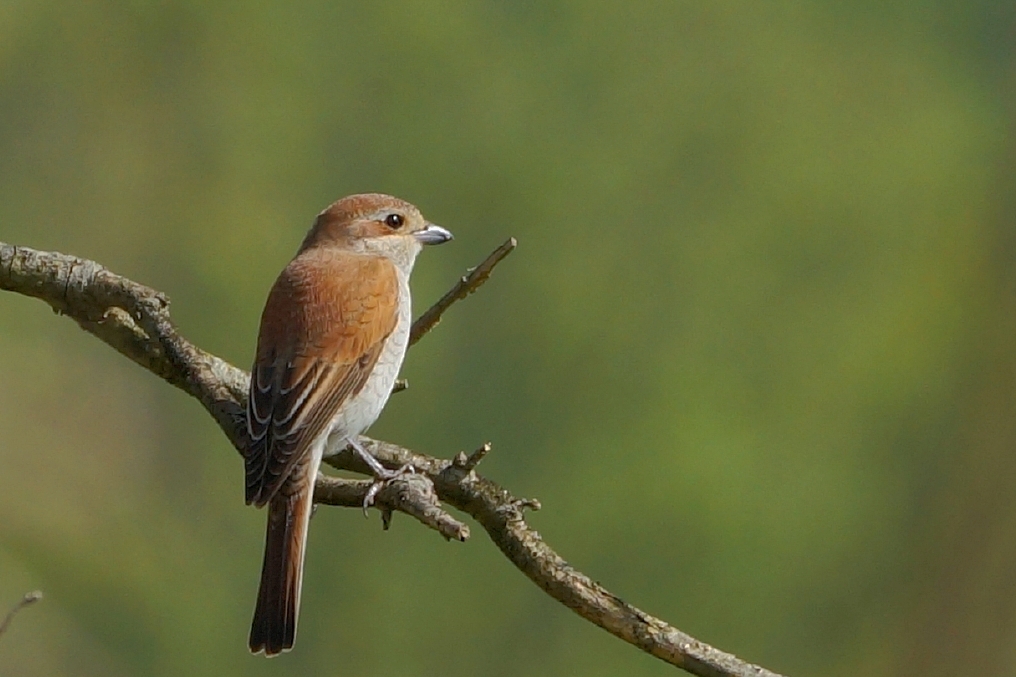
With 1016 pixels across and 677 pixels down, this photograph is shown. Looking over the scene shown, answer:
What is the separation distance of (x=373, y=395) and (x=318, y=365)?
16 centimetres

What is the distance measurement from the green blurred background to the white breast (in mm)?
4105

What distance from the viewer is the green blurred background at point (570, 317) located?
8.52 meters

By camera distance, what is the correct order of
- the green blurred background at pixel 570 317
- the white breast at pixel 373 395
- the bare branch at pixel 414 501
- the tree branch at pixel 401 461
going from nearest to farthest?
the bare branch at pixel 414 501, the tree branch at pixel 401 461, the white breast at pixel 373 395, the green blurred background at pixel 570 317

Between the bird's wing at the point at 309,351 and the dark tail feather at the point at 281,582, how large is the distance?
0.24 feet

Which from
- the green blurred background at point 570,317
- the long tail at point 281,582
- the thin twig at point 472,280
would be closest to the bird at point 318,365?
the long tail at point 281,582

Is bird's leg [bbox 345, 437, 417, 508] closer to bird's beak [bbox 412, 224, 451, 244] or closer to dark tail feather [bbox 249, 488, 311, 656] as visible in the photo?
dark tail feather [bbox 249, 488, 311, 656]

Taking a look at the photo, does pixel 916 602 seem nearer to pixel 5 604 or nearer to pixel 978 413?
pixel 978 413

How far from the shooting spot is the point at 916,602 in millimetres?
8883

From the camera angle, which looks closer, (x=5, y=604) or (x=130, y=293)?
(x=130, y=293)

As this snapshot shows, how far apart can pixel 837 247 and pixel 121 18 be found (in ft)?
21.7

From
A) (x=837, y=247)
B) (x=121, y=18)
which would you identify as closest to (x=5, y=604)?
(x=121, y=18)

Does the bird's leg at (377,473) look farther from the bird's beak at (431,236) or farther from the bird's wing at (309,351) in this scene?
the bird's beak at (431,236)

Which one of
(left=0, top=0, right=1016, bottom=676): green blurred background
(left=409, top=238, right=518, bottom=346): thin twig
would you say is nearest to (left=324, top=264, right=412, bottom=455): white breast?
(left=409, top=238, right=518, bottom=346): thin twig

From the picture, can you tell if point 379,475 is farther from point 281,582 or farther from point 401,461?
point 281,582
